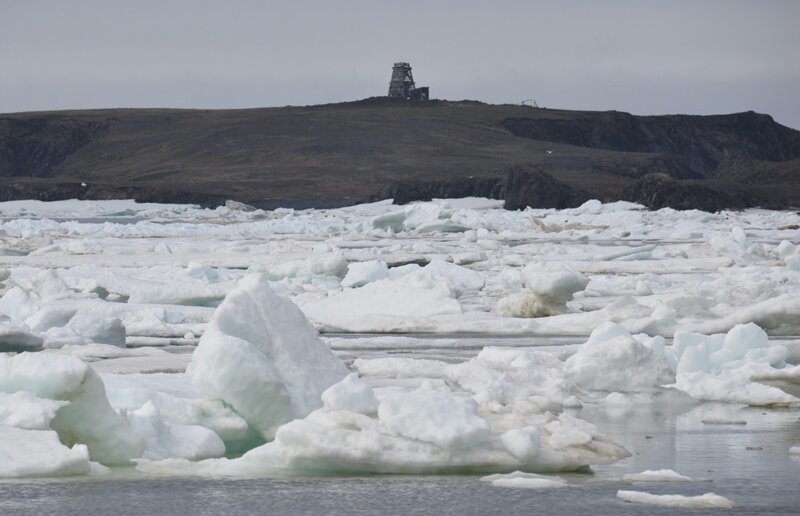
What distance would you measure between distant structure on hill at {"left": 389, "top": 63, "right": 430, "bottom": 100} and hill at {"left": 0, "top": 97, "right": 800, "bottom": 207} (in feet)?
4.31

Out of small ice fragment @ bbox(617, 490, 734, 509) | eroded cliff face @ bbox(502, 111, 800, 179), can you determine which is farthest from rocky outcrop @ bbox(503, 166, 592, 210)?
eroded cliff face @ bbox(502, 111, 800, 179)

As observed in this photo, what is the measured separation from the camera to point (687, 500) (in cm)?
491

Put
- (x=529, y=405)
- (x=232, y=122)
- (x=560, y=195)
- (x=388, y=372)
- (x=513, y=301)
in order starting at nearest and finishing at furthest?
1. (x=529, y=405)
2. (x=388, y=372)
3. (x=513, y=301)
4. (x=560, y=195)
5. (x=232, y=122)

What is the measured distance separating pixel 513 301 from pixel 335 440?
24.7 ft

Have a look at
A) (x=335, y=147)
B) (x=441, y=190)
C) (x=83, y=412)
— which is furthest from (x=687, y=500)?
(x=335, y=147)

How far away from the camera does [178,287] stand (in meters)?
13.6

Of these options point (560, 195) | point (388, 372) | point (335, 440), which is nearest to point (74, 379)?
point (335, 440)

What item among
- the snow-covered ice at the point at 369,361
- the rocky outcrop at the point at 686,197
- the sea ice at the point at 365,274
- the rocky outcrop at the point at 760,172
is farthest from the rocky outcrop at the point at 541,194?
the sea ice at the point at 365,274

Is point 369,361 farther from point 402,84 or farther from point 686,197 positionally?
point 402,84

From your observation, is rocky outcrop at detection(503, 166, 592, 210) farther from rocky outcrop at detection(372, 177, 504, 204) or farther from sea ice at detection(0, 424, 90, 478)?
sea ice at detection(0, 424, 90, 478)

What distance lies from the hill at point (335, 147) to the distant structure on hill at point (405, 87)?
4.31ft

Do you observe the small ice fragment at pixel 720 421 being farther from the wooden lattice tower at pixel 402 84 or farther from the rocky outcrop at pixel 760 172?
the wooden lattice tower at pixel 402 84

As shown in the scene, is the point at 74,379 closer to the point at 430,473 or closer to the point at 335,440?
the point at 335,440

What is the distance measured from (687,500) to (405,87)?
9815 cm
